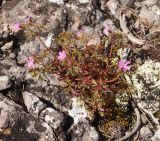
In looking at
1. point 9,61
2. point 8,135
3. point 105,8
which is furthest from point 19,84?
point 105,8

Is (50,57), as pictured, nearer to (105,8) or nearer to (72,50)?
(72,50)

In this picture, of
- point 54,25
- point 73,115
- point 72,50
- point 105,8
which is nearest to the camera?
point 73,115

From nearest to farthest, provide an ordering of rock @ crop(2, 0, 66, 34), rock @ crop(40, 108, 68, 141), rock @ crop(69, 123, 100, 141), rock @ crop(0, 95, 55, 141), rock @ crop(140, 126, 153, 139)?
1. rock @ crop(0, 95, 55, 141)
2. rock @ crop(40, 108, 68, 141)
3. rock @ crop(69, 123, 100, 141)
4. rock @ crop(140, 126, 153, 139)
5. rock @ crop(2, 0, 66, 34)

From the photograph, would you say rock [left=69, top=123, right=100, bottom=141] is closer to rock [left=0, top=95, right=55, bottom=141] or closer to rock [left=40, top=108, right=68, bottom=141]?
rock [left=40, top=108, right=68, bottom=141]

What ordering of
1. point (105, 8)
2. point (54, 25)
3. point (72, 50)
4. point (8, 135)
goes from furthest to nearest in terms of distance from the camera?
point (105, 8) → point (54, 25) → point (72, 50) → point (8, 135)

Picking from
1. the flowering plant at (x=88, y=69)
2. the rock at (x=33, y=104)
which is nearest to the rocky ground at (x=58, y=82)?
the rock at (x=33, y=104)

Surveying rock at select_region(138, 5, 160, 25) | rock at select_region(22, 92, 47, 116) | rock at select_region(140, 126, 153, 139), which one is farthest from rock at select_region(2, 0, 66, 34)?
rock at select_region(140, 126, 153, 139)

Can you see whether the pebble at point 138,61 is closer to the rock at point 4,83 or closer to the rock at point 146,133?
the rock at point 146,133

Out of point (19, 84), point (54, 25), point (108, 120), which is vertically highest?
point (54, 25)
